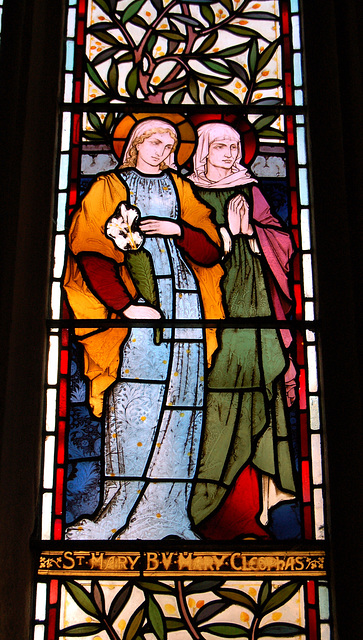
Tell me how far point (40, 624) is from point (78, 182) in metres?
1.75

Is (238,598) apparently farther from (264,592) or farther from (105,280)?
(105,280)

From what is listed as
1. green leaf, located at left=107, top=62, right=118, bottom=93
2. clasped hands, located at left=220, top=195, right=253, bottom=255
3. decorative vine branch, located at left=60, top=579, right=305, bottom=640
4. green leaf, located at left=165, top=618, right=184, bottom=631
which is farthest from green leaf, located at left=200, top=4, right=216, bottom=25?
green leaf, located at left=165, top=618, right=184, bottom=631

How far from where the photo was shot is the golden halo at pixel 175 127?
171 inches

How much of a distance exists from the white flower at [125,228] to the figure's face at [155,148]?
0.81 feet

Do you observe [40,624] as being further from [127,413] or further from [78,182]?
[78,182]

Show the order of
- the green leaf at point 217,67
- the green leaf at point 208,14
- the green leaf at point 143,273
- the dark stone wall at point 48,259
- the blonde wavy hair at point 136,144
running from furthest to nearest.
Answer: the green leaf at point 208,14
the green leaf at point 217,67
the blonde wavy hair at point 136,144
the green leaf at point 143,273
the dark stone wall at point 48,259

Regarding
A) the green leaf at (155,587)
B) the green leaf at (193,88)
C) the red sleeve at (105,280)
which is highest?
the green leaf at (193,88)

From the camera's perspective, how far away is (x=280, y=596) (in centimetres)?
363

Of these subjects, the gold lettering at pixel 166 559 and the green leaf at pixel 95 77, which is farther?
the green leaf at pixel 95 77

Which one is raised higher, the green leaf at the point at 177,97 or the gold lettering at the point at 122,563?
the green leaf at the point at 177,97

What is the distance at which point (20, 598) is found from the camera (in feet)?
11.5

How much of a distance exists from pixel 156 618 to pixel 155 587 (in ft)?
0.34

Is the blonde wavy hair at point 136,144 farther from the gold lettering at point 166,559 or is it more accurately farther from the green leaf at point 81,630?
the green leaf at point 81,630

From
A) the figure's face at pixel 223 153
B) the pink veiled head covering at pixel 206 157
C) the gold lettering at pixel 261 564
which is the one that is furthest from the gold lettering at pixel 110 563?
the figure's face at pixel 223 153
